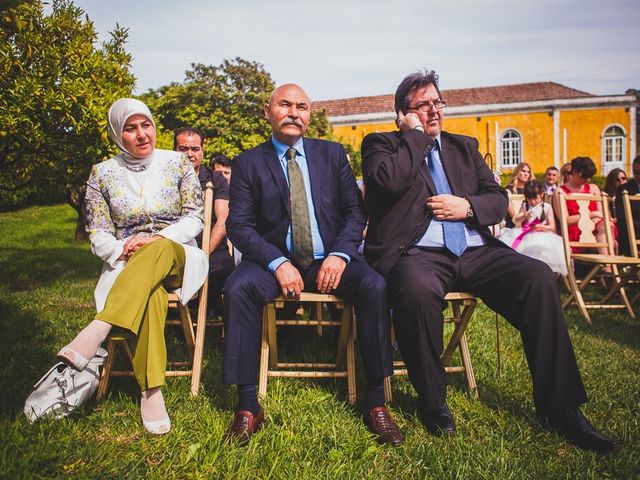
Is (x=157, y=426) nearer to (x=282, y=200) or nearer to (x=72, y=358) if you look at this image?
(x=72, y=358)

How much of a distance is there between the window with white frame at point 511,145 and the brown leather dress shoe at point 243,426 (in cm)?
3584

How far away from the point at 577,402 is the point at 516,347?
1.78 m

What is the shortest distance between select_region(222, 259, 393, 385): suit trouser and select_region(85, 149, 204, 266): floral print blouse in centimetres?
76

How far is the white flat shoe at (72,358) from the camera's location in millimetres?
2512

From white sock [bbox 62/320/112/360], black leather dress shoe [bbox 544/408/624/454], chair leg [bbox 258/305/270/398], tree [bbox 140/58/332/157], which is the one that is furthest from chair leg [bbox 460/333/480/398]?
tree [bbox 140/58/332/157]

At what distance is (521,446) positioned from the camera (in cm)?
268

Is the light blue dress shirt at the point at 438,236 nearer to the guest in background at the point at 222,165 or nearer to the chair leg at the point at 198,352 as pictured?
the chair leg at the point at 198,352

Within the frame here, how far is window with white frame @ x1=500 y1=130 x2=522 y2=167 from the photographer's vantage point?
115ft

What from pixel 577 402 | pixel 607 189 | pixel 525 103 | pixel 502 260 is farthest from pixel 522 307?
pixel 525 103

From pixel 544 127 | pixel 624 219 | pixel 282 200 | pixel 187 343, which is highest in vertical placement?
pixel 544 127

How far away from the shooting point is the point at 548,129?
3450cm

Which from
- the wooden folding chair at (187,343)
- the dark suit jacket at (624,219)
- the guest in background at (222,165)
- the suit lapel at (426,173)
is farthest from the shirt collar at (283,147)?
the dark suit jacket at (624,219)

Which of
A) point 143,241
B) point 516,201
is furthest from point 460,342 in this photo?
point 516,201

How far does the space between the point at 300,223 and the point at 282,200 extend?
0.70 feet
